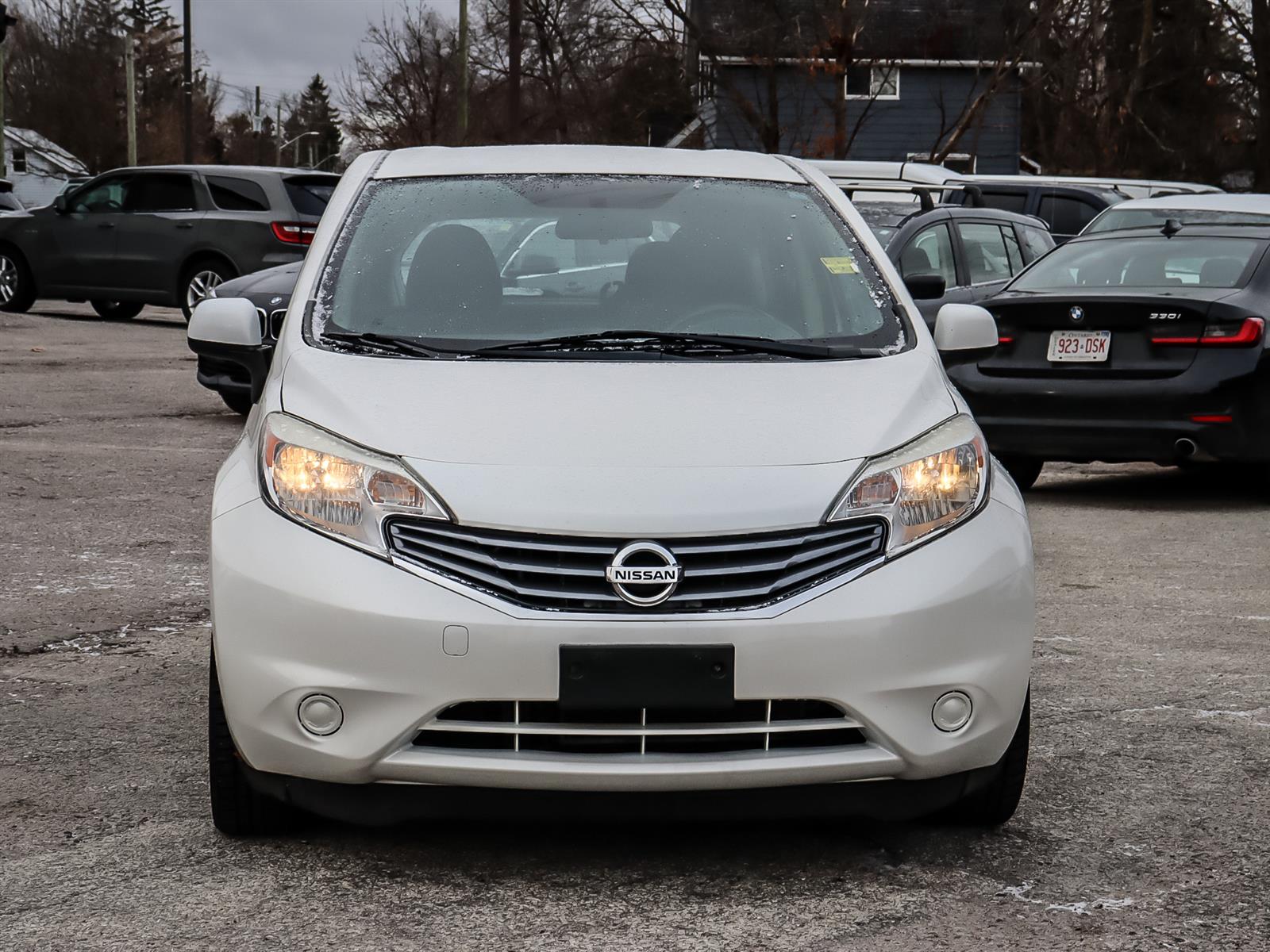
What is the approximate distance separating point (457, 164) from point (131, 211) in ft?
51.1

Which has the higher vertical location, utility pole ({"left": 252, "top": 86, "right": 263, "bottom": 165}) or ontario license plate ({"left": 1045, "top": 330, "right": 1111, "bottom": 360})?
utility pole ({"left": 252, "top": 86, "right": 263, "bottom": 165})

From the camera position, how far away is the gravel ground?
3492 mm

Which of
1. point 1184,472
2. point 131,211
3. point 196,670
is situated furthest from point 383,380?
point 131,211

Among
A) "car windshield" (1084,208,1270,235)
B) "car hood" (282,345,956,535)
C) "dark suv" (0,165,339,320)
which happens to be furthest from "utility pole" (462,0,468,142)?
"car hood" (282,345,956,535)

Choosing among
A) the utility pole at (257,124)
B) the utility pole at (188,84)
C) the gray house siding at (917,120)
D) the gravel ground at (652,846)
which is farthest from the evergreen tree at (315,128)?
the gravel ground at (652,846)

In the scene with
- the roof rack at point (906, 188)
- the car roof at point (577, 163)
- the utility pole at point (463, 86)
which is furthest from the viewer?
the utility pole at point (463, 86)

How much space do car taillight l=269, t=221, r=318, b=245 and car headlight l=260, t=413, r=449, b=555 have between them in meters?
15.2

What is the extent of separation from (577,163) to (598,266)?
0.61 meters

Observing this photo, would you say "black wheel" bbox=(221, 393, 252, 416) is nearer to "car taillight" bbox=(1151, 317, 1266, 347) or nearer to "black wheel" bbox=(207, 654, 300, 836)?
"car taillight" bbox=(1151, 317, 1266, 347)

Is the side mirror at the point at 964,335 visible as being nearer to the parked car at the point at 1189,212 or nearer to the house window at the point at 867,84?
the parked car at the point at 1189,212

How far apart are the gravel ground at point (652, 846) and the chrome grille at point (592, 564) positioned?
24.5 inches

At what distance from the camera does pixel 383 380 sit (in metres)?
4.06

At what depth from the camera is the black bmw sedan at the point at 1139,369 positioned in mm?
9000

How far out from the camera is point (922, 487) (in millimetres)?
3828
